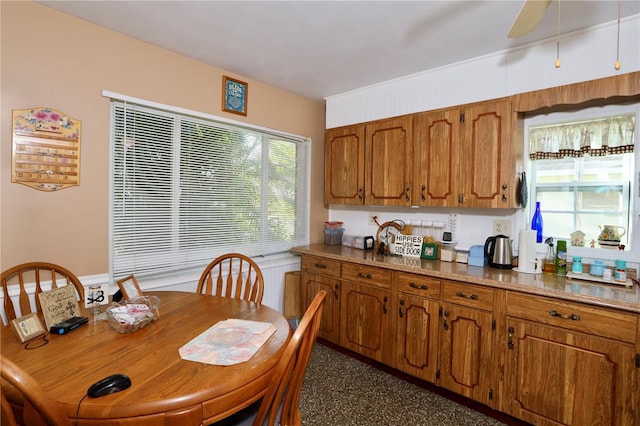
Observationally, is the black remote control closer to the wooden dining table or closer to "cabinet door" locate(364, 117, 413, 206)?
the wooden dining table

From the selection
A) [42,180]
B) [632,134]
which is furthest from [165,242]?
[632,134]

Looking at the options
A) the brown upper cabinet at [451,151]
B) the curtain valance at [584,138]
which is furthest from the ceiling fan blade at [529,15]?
the curtain valance at [584,138]

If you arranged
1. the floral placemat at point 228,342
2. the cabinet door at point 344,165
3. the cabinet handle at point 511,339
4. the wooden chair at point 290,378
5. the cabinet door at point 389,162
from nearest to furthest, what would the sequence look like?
1. the wooden chair at point 290,378
2. the floral placemat at point 228,342
3. the cabinet handle at point 511,339
4. the cabinet door at point 389,162
5. the cabinet door at point 344,165

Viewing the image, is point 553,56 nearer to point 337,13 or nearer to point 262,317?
point 337,13

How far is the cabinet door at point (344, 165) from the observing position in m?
3.09

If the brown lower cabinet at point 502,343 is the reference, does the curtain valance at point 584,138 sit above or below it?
above

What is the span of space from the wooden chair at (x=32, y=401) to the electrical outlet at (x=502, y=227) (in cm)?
271

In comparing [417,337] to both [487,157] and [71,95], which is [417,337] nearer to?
[487,157]

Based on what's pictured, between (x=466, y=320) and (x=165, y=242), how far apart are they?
2224 mm

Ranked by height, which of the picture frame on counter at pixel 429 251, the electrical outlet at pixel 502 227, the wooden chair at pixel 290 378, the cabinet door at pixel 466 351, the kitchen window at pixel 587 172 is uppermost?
the kitchen window at pixel 587 172

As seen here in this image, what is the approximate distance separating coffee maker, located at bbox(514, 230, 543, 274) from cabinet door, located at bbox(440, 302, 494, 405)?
446mm

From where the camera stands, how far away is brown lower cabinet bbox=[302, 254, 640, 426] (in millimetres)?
1626

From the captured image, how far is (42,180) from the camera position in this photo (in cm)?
185

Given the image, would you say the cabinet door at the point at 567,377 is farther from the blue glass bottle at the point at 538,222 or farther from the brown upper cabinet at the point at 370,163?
the brown upper cabinet at the point at 370,163
